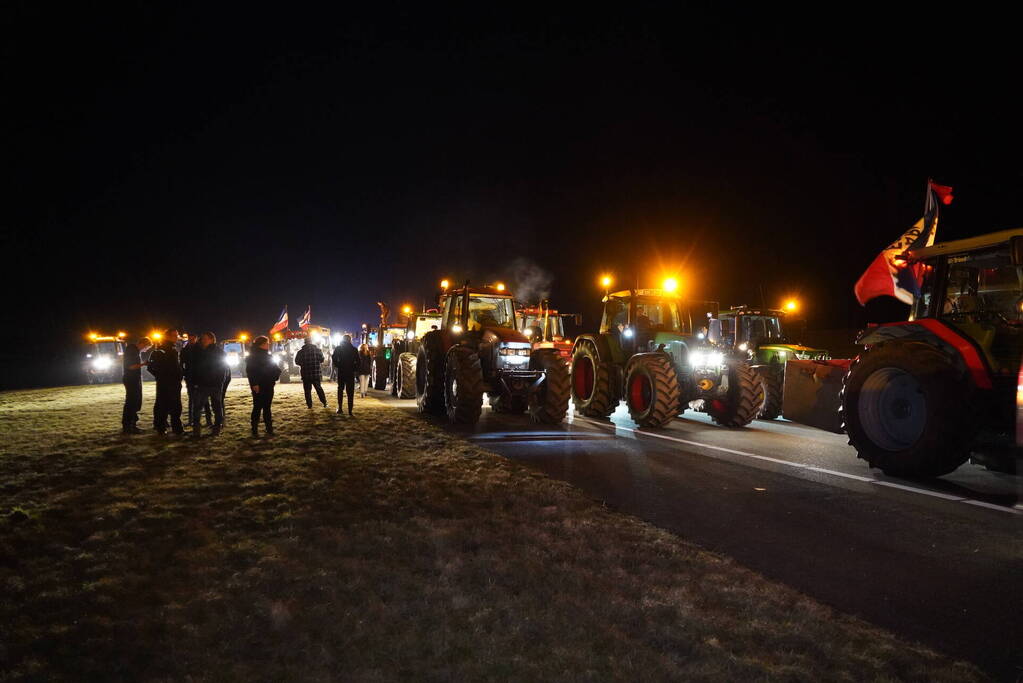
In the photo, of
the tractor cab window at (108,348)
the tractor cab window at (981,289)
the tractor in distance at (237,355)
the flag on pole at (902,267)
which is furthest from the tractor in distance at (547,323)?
the tractor cab window at (108,348)

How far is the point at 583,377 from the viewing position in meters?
13.7

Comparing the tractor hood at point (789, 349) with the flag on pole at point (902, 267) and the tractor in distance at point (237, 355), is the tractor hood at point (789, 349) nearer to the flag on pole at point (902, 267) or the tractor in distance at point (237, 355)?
the flag on pole at point (902, 267)

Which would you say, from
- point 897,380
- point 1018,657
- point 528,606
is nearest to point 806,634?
point 1018,657

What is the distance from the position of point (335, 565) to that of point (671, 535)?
2532 millimetres

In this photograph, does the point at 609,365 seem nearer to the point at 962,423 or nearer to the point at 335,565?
the point at 962,423

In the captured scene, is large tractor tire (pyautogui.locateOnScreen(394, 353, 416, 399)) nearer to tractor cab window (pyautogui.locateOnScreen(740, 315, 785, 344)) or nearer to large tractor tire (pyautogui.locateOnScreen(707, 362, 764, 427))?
large tractor tire (pyautogui.locateOnScreen(707, 362, 764, 427))

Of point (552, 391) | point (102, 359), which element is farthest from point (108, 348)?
point (552, 391)

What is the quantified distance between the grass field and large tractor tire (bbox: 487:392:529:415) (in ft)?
19.5

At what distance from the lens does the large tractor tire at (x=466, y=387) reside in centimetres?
1140

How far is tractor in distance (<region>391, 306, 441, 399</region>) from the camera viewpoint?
691 inches

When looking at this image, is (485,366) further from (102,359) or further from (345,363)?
(102,359)

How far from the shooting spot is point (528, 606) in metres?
3.41

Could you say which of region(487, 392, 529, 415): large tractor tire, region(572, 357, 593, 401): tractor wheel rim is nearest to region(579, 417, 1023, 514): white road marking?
region(572, 357, 593, 401): tractor wheel rim

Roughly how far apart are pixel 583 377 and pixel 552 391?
2.23 meters
